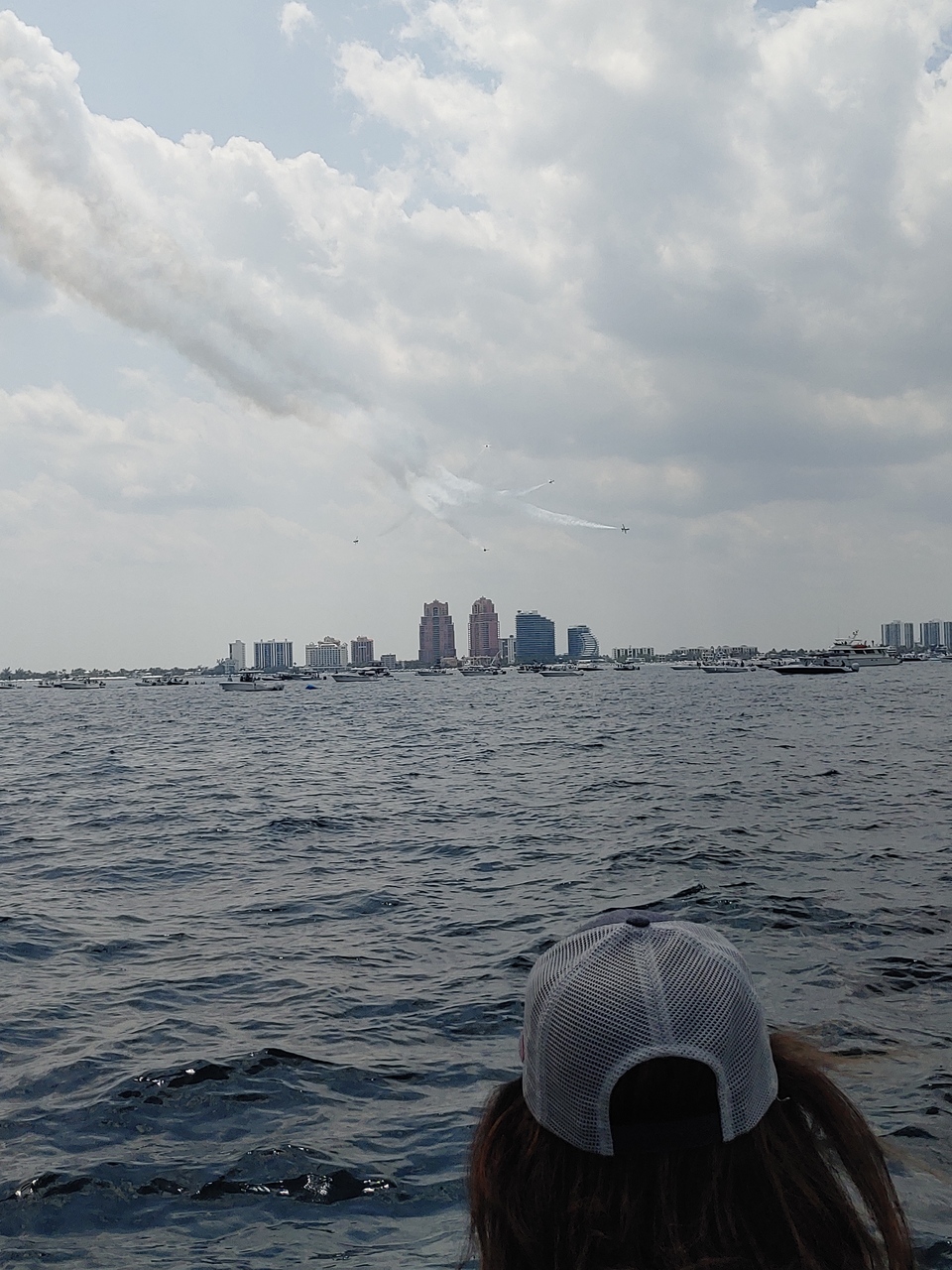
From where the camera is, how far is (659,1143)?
8.25ft

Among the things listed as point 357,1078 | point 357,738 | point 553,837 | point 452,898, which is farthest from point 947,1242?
point 357,738

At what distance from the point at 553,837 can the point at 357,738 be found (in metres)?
43.9

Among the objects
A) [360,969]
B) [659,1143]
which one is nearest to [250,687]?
[360,969]

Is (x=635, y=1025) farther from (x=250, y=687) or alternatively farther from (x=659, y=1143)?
(x=250, y=687)

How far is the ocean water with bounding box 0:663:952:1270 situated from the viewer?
28.6ft

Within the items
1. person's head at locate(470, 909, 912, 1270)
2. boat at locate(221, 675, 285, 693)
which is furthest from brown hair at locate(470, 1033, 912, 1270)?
boat at locate(221, 675, 285, 693)

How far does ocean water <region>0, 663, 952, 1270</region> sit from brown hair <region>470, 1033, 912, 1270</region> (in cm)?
396

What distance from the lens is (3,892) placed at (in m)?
21.9

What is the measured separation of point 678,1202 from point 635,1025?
44 centimetres

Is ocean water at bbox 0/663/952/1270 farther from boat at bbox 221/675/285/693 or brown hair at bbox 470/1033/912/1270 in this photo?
boat at bbox 221/675/285/693

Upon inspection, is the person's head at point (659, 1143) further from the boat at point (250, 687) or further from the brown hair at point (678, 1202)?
the boat at point (250, 687)

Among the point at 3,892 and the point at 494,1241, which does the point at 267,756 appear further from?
the point at 494,1241

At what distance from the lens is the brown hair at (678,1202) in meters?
2.50

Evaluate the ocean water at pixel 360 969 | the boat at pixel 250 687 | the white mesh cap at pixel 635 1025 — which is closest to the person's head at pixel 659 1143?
the white mesh cap at pixel 635 1025
